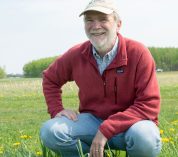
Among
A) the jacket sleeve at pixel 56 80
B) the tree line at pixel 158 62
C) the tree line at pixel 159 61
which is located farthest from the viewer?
the tree line at pixel 158 62

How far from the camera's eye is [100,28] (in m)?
3.53

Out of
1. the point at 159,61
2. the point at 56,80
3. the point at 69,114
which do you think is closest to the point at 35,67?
the point at 159,61

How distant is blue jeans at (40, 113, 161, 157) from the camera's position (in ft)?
11.2

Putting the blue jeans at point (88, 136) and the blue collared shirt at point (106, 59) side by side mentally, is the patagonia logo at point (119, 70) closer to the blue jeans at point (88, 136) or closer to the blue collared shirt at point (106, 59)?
the blue collared shirt at point (106, 59)

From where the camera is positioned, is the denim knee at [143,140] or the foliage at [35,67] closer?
the denim knee at [143,140]

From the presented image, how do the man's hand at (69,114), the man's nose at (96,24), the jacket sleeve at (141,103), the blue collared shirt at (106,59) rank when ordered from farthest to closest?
the man's hand at (69,114) → the blue collared shirt at (106,59) → the man's nose at (96,24) → the jacket sleeve at (141,103)

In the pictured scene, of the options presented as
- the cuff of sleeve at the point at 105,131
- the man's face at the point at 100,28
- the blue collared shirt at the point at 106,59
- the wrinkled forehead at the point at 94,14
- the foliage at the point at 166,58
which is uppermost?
the wrinkled forehead at the point at 94,14

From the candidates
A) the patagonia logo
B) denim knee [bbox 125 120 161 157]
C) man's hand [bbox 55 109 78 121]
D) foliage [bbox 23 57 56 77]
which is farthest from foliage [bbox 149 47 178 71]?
denim knee [bbox 125 120 161 157]

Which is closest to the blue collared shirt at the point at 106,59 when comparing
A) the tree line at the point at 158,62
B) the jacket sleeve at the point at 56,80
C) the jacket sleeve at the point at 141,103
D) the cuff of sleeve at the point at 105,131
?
the jacket sleeve at the point at 141,103

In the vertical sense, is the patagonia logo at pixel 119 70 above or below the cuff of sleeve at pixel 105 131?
above

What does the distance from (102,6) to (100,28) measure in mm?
161

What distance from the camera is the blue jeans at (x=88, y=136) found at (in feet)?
11.2

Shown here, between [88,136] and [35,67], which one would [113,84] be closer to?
[88,136]

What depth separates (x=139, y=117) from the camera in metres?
3.49
